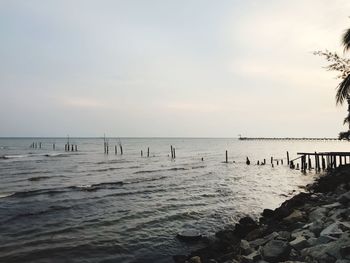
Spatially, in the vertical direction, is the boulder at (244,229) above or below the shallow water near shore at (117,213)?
above

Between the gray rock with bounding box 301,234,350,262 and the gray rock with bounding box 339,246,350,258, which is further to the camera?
the gray rock with bounding box 301,234,350,262

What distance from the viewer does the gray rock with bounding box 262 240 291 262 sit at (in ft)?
28.1

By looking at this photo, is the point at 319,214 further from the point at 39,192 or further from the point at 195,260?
the point at 39,192

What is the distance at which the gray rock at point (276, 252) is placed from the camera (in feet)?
28.1

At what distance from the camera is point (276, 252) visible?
8.70 m

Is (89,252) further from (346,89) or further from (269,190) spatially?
(269,190)

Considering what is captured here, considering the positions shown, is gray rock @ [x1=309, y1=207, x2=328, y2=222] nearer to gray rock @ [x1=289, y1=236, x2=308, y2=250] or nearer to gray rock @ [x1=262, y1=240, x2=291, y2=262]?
gray rock @ [x1=289, y1=236, x2=308, y2=250]

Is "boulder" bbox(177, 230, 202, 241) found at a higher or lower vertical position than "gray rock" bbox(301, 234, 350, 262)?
lower

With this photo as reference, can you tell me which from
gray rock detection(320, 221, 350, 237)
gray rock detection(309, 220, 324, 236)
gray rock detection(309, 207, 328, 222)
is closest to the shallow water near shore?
gray rock detection(309, 207, 328, 222)

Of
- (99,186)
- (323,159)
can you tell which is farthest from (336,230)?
(323,159)

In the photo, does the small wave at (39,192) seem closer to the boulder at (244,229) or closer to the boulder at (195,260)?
the boulder at (244,229)

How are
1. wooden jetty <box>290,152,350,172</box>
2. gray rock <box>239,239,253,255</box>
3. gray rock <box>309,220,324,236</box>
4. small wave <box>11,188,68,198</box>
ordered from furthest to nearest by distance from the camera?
wooden jetty <box>290,152,350,172</box>
small wave <box>11,188,68,198</box>
gray rock <box>239,239,253,255</box>
gray rock <box>309,220,324,236</box>

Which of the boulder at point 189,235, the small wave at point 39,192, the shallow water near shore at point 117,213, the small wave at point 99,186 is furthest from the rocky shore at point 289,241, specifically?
the small wave at point 39,192

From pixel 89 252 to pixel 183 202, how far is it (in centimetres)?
1067
